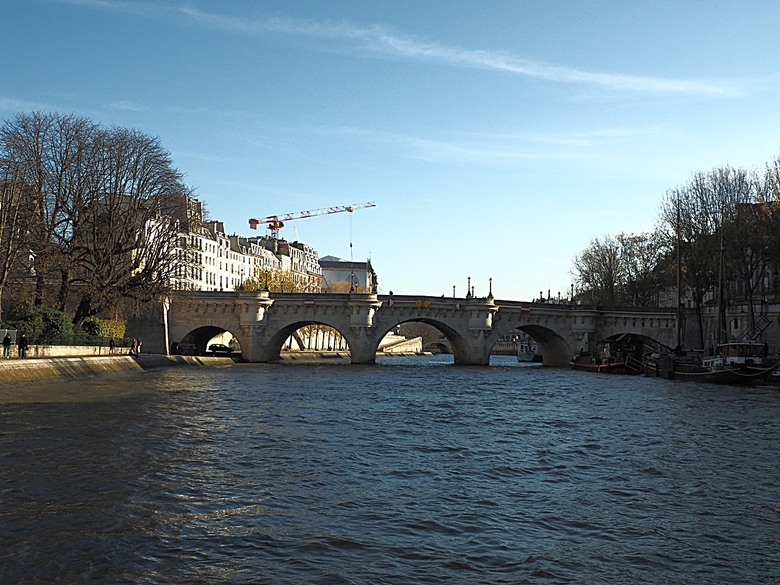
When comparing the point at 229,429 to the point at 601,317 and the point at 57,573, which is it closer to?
the point at 57,573

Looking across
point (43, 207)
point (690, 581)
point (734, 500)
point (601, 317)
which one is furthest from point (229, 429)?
point (601, 317)

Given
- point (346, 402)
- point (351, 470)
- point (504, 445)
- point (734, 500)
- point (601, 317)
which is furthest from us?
point (601, 317)

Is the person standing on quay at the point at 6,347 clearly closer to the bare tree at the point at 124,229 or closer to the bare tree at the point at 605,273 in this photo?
the bare tree at the point at 124,229

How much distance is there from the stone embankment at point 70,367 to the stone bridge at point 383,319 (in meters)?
11.5

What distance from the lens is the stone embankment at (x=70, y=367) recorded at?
34.8 m

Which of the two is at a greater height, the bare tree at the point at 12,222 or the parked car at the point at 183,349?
the bare tree at the point at 12,222

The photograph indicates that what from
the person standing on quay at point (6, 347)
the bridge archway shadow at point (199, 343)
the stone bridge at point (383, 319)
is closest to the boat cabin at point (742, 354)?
the stone bridge at point (383, 319)

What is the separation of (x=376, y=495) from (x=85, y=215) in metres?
44.2

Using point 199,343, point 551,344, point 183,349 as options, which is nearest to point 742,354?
point 551,344

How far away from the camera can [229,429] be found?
23.9 meters

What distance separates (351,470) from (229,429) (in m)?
7.24

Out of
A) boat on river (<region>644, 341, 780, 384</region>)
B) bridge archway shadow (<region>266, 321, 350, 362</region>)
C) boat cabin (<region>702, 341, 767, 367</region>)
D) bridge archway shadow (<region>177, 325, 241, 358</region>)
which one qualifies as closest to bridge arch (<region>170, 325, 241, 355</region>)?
bridge archway shadow (<region>177, 325, 241, 358</region>)

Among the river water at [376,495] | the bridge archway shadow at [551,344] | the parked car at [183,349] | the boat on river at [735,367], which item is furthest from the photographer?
the bridge archway shadow at [551,344]

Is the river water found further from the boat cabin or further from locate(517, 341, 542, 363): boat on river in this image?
locate(517, 341, 542, 363): boat on river
